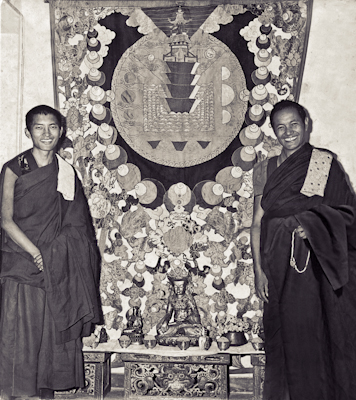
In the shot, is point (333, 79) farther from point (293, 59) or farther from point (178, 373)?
point (178, 373)

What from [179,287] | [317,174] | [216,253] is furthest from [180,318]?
[317,174]

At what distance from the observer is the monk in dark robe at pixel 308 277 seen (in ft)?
11.1

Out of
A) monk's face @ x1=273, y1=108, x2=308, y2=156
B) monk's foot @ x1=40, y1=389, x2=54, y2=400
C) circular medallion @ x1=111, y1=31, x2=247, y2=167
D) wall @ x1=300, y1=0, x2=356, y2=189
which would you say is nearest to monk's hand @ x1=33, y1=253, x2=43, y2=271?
monk's foot @ x1=40, y1=389, x2=54, y2=400

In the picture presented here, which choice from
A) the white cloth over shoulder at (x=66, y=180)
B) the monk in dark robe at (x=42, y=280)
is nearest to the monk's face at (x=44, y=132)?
the monk in dark robe at (x=42, y=280)

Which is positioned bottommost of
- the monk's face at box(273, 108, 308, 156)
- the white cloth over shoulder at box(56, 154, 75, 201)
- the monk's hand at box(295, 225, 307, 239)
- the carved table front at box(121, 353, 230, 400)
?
the carved table front at box(121, 353, 230, 400)

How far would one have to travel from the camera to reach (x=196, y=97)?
13.5ft

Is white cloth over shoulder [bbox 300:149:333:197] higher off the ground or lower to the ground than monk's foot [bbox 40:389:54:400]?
higher

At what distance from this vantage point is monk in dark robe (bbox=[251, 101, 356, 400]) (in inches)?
133

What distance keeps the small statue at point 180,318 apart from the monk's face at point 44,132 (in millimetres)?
1345

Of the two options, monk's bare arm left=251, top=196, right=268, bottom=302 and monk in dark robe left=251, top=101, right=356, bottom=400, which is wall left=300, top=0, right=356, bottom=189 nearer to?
monk in dark robe left=251, top=101, right=356, bottom=400

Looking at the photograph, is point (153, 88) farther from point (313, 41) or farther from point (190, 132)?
point (313, 41)

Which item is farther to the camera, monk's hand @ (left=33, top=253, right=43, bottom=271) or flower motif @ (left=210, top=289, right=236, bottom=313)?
flower motif @ (left=210, top=289, right=236, bottom=313)

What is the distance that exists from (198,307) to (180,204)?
31.4 inches

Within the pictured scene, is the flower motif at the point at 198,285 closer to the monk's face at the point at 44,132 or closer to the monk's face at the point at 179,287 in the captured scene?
the monk's face at the point at 179,287
